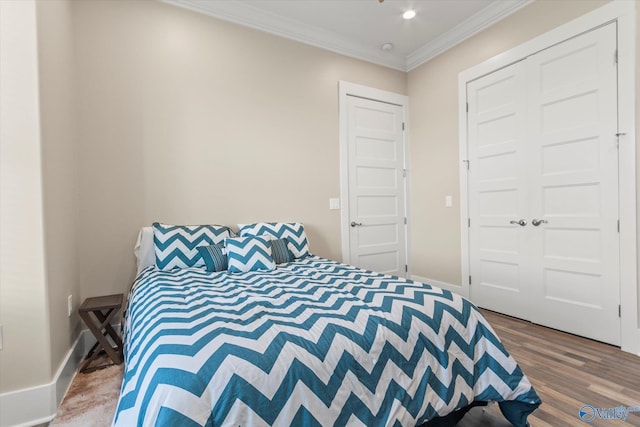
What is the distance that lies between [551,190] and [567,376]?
1492 mm

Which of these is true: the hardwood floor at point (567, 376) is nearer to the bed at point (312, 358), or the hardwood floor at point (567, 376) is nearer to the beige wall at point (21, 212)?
the bed at point (312, 358)

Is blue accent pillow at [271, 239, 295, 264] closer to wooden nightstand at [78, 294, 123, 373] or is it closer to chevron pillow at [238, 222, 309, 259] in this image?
chevron pillow at [238, 222, 309, 259]

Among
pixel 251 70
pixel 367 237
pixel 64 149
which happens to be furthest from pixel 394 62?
pixel 64 149

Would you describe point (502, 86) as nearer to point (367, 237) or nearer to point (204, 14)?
point (367, 237)

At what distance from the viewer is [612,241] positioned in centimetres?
233

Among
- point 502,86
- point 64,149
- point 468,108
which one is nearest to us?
point 64,149

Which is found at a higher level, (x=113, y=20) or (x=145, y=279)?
(x=113, y=20)

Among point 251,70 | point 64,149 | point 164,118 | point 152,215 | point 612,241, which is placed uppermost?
point 251,70

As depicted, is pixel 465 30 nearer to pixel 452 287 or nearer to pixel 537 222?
pixel 537 222

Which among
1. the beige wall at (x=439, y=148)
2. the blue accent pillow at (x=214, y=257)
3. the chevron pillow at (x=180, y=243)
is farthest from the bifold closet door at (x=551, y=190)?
the chevron pillow at (x=180, y=243)

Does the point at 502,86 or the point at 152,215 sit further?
the point at 502,86

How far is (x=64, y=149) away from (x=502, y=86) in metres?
3.63

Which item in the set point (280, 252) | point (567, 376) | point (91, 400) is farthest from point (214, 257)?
point (567, 376)

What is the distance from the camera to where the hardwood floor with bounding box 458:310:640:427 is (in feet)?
5.03
